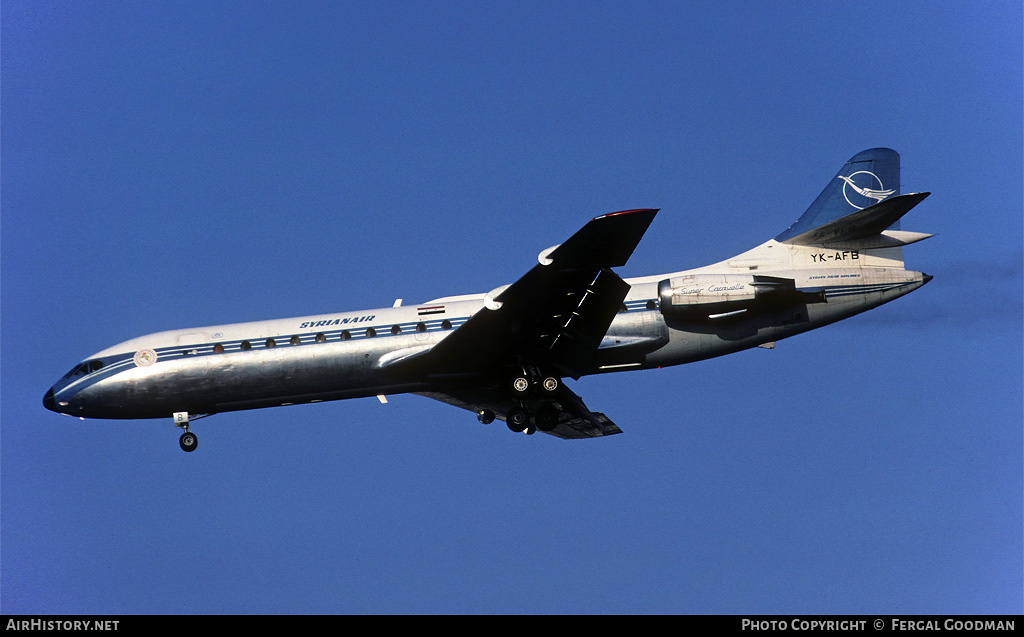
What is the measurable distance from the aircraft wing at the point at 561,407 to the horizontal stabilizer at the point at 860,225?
300 inches

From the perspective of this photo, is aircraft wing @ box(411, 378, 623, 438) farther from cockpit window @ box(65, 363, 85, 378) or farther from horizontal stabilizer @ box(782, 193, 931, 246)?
cockpit window @ box(65, 363, 85, 378)

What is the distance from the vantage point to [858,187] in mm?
33594

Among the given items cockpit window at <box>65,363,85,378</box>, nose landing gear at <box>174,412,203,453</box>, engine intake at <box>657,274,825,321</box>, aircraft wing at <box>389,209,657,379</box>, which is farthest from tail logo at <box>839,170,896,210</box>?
cockpit window at <box>65,363,85,378</box>

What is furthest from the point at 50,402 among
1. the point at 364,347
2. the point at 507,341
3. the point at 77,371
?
the point at 507,341

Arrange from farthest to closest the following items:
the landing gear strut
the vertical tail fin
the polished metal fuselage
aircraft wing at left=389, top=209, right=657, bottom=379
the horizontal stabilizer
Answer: the vertical tail fin → the landing gear strut → the polished metal fuselage → the horizontal stabilizer → aircraft wing at left=389, top=209, right=657, bottom=379

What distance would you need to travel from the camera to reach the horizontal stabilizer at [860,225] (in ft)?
97.8

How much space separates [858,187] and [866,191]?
0.26 metres

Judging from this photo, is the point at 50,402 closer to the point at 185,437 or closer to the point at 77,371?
the point at 77,371

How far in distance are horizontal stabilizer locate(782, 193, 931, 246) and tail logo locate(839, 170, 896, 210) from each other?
1.91 metres

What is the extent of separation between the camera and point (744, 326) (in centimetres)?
3058

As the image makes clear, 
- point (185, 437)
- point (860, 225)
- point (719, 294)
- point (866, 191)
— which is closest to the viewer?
point (719, 294)

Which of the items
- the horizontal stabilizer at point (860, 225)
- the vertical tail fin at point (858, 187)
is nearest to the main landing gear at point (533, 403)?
the horizontal stabilizer at point (860, 225)

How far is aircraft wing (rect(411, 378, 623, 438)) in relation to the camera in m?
32.1
